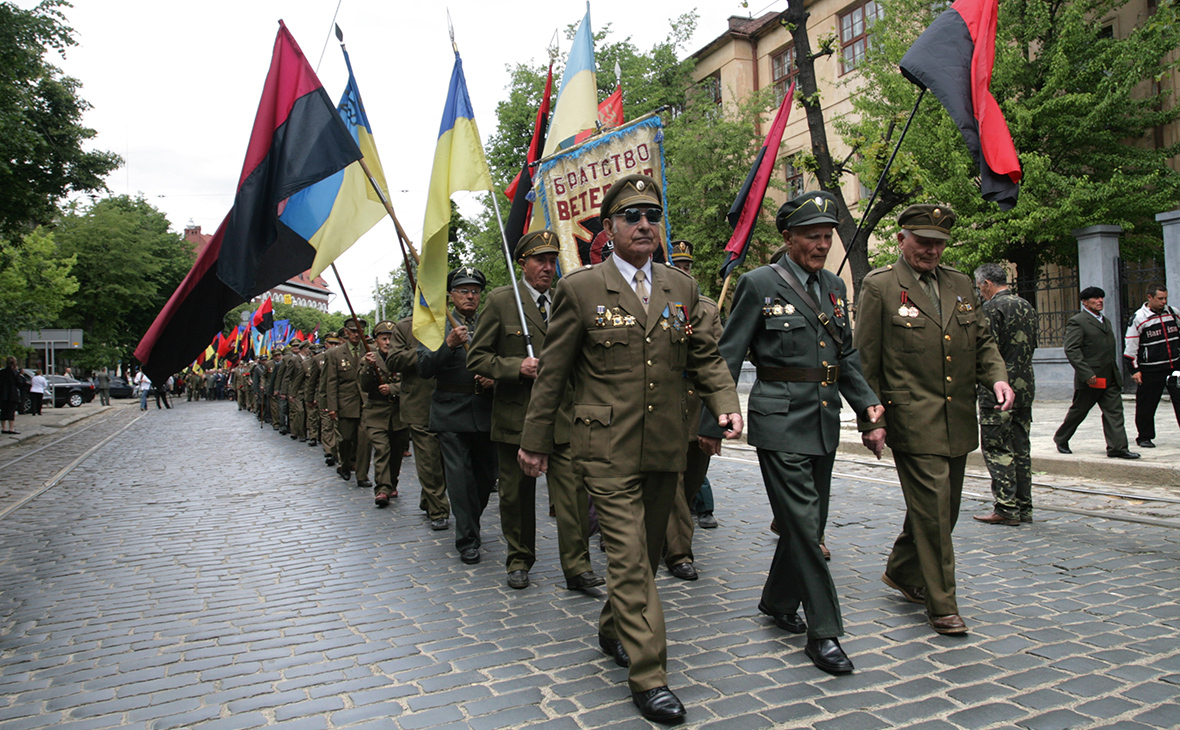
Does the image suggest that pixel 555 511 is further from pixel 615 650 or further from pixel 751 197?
pixel 751 197

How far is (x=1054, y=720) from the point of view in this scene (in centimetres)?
315

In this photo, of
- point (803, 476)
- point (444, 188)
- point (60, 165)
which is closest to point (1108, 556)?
point (803, 476)

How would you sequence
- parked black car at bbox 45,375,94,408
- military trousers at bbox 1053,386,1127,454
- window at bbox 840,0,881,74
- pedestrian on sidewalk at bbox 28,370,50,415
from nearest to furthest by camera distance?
1. military trousers at bbox 1053,386,1127,454
2. window at bbox 840,0,881,74
3. pedestrian on sidewalk at bbox 28,370,50,415
4. parked black car at bbox 45,375,94,408

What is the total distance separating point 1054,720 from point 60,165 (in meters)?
21.6

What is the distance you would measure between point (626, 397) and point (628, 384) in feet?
0.19

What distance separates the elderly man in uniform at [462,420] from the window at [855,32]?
87.1 ft

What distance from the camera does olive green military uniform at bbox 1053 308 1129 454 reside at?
30.0 feet

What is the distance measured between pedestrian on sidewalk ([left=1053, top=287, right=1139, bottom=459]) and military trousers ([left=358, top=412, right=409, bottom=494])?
718cm

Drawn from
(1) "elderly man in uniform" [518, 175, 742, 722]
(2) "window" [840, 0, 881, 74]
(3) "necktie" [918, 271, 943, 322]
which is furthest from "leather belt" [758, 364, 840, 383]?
(2) "window" [840, 0, 881, 74]

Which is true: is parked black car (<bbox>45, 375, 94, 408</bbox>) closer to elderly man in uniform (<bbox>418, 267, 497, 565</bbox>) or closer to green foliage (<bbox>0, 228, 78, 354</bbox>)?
green foliage (<bbox>0, 228, 78, 354</bbox>)

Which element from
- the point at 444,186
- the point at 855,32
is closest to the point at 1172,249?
the point at 444,186

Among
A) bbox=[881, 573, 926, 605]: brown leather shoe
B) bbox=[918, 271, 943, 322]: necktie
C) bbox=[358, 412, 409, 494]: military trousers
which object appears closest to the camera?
bbox=[918, 271, 943, 322]: necktie

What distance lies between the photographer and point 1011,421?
6680 millimetres

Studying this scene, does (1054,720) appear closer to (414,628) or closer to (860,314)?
(860,314)
